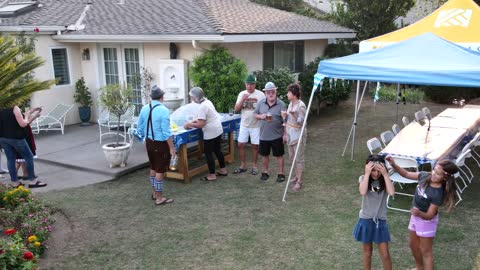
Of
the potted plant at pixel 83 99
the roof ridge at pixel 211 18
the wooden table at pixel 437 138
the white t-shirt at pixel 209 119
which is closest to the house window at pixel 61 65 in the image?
the potted plant at pixel 83 99

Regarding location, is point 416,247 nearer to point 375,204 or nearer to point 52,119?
point 375,204

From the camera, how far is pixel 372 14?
16812 millimetres

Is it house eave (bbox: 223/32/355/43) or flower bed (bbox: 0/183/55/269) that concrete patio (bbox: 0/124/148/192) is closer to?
flower bed (bbox: 0/183/55/269)

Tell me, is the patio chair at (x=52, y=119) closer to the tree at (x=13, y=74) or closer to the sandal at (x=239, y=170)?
the sandal at (x=239, y=170)

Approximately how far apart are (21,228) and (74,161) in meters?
3.96

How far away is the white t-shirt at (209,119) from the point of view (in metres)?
7.45

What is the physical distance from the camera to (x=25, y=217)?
5.34m

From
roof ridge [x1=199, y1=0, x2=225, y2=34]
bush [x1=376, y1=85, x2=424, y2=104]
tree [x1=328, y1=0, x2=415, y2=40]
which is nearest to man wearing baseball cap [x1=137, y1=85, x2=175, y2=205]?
roof ridge [x1=199, y1=0, x2=225, y2=34]

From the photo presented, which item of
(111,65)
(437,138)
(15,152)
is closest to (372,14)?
(111,65)

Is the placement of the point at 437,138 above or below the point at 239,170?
above

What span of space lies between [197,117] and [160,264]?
311cm

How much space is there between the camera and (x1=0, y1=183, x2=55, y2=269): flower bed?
3970mm

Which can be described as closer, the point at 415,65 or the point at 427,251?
the point at 427,251

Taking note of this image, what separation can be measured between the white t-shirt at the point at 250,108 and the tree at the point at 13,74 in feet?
11.8
